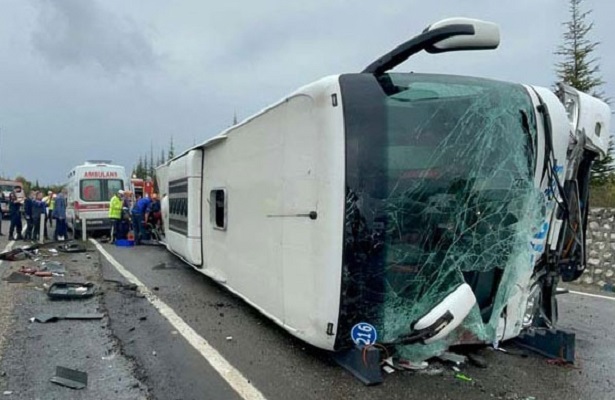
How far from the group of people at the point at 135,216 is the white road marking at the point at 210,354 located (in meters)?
7.64

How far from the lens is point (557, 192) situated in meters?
4.31

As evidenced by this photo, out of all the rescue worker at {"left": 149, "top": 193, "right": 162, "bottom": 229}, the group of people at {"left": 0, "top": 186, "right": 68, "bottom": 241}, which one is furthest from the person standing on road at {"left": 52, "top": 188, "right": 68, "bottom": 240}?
the rescue worker at {"left": 149, "top": 193, "right": 162, "bottom": 229}

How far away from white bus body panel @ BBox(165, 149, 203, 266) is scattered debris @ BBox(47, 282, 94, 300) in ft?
5.14

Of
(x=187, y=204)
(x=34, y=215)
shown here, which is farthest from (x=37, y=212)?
(x=187, y=204)

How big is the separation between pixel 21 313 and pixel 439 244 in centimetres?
492

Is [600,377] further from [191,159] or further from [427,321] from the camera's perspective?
[191,159]

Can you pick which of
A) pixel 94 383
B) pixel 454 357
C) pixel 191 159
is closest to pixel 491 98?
pixel 454 357

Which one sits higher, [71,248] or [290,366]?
[71,248]

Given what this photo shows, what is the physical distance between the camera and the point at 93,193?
56.9ft

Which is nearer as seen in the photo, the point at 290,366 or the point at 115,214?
the point at 290,366

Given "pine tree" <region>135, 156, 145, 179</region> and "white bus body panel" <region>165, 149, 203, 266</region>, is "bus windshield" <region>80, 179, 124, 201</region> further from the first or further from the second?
"pine tree" <region>135, 156, 145, 179</region>

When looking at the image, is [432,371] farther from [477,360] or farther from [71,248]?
[71,248]

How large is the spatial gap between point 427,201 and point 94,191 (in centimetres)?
1566

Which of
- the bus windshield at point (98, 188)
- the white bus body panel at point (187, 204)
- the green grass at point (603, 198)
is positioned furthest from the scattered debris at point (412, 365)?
the bus windshield at point (98, 188)
